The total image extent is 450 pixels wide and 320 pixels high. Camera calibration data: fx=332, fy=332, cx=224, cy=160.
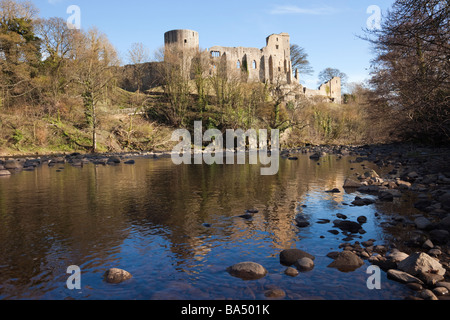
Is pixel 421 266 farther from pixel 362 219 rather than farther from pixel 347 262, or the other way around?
pixel 362 219

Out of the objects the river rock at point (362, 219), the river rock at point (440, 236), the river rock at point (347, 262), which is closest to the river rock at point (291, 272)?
the river rock at point (347, 262)

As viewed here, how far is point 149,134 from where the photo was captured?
129ft

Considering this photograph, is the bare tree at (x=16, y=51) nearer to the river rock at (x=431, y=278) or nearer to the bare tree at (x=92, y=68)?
the bare tree at (x=92, y=68)

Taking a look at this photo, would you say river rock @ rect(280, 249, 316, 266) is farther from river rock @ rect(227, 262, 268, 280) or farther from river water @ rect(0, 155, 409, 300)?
river rock @ rect(227, 262, 268, 280)

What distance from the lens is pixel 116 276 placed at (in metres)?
4.60

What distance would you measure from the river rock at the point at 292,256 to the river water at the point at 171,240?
5.7 inches

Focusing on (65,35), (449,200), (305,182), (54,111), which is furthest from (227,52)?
(449,200)

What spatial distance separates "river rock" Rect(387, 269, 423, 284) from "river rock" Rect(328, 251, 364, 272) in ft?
1.62

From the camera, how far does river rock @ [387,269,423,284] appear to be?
14.5 feet

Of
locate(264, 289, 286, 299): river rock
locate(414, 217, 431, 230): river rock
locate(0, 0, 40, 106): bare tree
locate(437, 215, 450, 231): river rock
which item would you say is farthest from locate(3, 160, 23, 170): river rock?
locate(437, 215, 450, 231): river rock

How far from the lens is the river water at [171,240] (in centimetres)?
436

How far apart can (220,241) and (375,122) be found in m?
27.4

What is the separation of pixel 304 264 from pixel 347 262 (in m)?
0.69

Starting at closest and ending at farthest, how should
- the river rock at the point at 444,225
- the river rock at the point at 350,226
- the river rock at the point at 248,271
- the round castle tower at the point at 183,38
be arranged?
the river rock at the point at 248,271
the river rock at the point at 444,225
the river rock at the point at 350,226
the round castle tower at the point at 183,38
